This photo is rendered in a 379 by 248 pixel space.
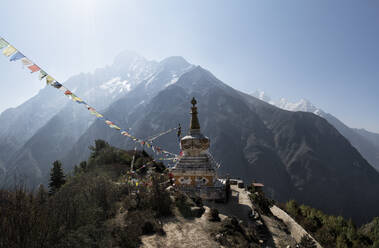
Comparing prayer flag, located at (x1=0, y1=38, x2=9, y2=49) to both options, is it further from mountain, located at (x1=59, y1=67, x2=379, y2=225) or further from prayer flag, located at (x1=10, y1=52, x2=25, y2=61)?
mountain, located at (x1=59, y1=67, x2=379, y2=225)

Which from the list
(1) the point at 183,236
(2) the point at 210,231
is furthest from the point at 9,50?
(2) the point at 210,231

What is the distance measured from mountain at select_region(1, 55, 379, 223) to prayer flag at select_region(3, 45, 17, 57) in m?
70.5

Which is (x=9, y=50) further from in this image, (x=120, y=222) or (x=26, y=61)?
(x=120, y=222)

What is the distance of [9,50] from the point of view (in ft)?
23.2

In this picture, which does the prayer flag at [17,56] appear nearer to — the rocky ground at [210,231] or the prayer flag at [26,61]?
the prayer flag at [26,61]

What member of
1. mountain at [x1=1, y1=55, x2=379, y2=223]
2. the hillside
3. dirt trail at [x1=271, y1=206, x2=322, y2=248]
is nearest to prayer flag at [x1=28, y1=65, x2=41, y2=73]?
the hillside

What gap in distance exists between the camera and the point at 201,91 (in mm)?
125438

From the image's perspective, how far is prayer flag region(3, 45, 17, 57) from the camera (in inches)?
274

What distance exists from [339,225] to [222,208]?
894 centimetres

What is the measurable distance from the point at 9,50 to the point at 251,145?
8790 centimetres

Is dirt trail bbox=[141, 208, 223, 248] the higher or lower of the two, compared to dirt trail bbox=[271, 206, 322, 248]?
higher

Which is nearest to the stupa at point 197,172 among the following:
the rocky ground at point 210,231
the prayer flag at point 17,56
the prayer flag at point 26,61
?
the rocky ground at point 210,231

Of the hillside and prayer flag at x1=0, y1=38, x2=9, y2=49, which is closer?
the hillside

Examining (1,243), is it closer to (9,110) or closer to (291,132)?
(291,132)
